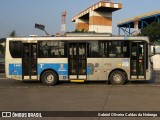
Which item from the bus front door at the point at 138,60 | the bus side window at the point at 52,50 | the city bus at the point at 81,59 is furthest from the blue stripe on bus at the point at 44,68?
the bus front door at the point at 138,60

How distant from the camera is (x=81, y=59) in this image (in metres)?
16.9

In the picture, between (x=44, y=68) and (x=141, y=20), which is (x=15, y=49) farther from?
(x=141, y=20)

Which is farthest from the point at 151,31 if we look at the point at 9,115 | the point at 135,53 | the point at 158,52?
the point at 9,115

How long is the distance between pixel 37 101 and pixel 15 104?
91 cm

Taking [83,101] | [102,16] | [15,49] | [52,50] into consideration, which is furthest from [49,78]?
[102,16]

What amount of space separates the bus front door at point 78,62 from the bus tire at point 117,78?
1506 millimetres

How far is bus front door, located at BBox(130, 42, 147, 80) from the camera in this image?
16.8m

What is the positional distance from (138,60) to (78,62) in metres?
3.20

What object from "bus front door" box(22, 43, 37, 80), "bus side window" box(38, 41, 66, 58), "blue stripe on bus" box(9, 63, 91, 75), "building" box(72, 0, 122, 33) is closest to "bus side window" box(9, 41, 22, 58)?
"bus front door" box(22, 43, 37, 80)

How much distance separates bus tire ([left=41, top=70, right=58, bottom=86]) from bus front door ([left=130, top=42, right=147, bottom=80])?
4.13m

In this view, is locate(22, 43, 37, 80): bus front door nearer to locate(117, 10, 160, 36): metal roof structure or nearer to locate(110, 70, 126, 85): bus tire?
locate(110, 70, 126, 85): bus tire

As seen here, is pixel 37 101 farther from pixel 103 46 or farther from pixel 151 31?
pixel 151 31

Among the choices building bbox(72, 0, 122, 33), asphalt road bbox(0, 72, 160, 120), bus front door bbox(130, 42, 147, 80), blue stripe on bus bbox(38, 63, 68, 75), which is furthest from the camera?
building bbox(72, 0, 122, 33)

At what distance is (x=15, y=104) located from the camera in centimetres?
1080
